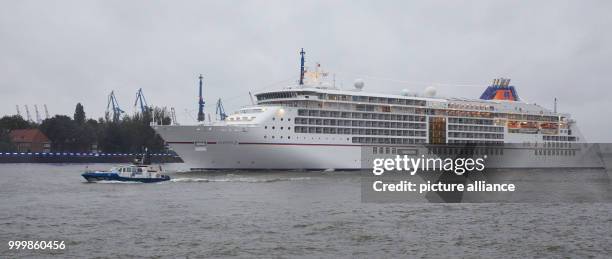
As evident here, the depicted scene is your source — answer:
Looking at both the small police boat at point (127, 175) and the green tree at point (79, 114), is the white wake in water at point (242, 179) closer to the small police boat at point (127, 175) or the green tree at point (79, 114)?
the small police boat at point (127, 175)

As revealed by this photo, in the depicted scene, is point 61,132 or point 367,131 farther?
point 61,132

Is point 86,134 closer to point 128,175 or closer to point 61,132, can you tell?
point 61,132

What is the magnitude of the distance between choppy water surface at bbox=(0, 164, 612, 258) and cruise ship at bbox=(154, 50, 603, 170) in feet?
66.5

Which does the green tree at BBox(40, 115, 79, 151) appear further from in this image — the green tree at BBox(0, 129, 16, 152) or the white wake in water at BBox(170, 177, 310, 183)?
the white wake in water at BBox(170, 177, 310, 183)

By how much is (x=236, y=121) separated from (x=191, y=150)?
7043 mm

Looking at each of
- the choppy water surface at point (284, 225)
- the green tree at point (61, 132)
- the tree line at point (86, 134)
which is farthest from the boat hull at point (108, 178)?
the green tree at point (61, 132)

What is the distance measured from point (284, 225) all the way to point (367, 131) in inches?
2153

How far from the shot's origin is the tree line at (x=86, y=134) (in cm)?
17000

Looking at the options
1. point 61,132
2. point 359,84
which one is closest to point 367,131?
point 359,84

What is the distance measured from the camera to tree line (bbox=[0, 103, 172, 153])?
170m

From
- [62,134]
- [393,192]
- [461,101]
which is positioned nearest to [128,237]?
[393,192]

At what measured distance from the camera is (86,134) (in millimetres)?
173375

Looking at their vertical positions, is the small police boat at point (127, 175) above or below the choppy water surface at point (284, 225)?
above

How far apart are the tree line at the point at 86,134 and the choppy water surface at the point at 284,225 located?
11020 cm
